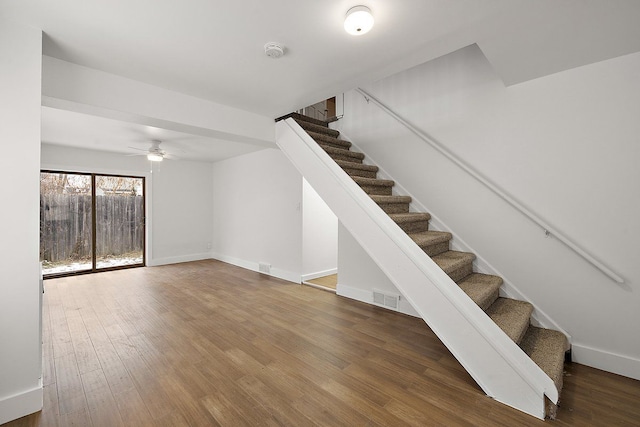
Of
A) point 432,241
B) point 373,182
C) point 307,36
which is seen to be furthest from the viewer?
point 373,182

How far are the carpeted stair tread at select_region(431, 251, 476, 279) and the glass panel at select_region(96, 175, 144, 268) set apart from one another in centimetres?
636

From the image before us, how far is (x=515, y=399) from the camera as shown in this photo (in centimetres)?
175

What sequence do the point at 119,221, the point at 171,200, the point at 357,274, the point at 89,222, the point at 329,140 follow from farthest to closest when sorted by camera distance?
the point at 171,200, the point at 119,221, the point at 89,222, the point at 357,274, the point at 329,140

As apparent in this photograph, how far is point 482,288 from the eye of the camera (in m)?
2.36

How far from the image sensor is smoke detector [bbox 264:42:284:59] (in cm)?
Answer: 196

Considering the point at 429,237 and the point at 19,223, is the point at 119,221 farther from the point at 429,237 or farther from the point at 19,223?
the point at 429,237

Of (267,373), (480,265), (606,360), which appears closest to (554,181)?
(480,265)

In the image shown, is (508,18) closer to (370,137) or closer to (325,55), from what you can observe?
(325,55)

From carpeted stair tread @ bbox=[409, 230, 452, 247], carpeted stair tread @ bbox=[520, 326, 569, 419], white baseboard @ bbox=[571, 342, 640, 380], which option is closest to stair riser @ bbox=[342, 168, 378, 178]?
carpeted stair tread @ bbox=[409, 230, 452, 247]

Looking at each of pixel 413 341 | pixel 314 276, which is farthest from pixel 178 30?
pixel 314 276

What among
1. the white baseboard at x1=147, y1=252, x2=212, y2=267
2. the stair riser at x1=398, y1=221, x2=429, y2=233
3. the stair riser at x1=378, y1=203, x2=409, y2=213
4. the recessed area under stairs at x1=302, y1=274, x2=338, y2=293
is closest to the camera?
the stair riser at x1=398, y1=221, x2=429, y2=233

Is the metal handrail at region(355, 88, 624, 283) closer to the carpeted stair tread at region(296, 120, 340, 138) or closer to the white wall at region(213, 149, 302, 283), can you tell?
the carpeted stair tread at region(296, 120, 340, 138)

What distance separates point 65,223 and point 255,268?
378cm

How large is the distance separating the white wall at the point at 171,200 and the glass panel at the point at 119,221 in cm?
26
